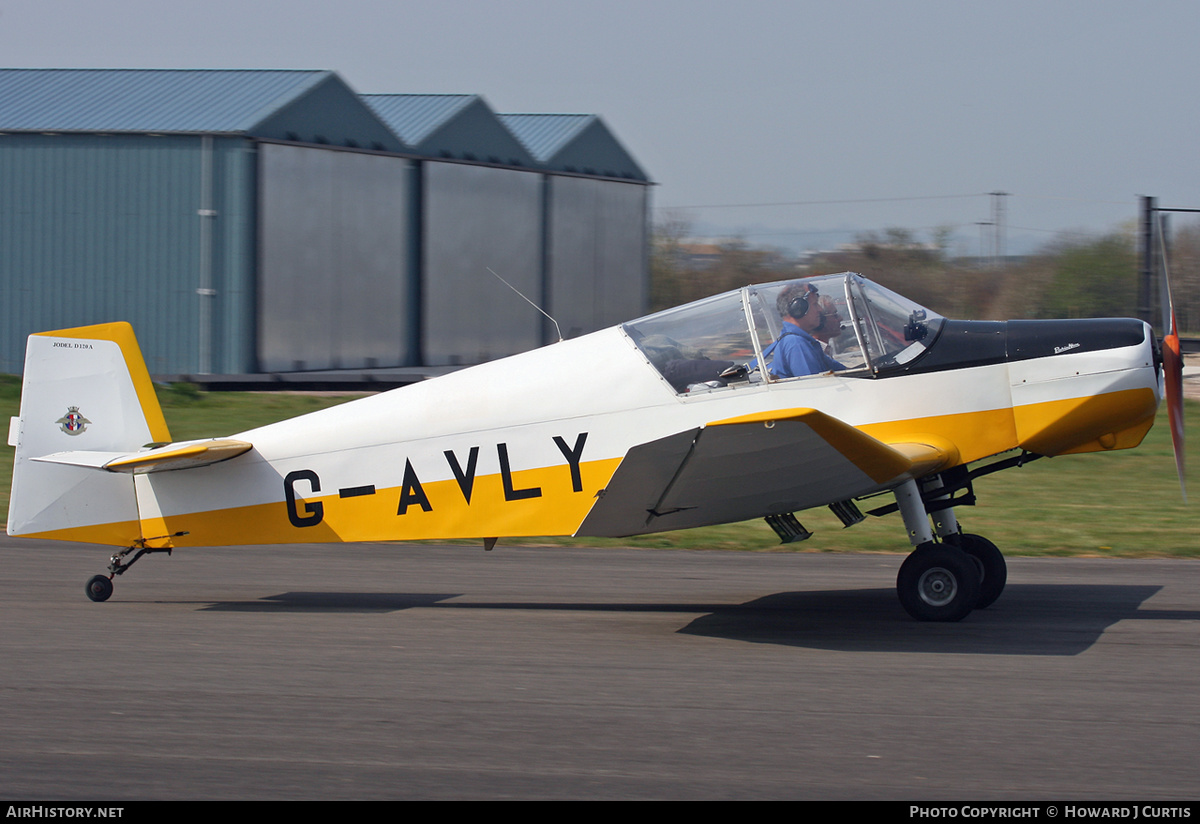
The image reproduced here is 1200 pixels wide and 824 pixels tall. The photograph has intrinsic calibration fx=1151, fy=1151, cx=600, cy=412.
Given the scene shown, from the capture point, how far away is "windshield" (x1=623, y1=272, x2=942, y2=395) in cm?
680

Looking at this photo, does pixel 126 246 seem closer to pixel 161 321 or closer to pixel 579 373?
pixel 161 321

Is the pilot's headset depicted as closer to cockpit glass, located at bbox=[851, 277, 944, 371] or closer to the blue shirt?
the blue shirt

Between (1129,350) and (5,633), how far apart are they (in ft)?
22.4

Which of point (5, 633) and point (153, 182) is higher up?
point (153, 182)

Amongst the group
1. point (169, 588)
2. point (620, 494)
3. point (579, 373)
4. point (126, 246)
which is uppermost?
point (126, 246)

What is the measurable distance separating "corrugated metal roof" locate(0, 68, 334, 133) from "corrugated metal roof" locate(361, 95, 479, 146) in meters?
3.44

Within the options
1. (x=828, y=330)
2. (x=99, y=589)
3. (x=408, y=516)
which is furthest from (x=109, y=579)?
(x=828, y=330)

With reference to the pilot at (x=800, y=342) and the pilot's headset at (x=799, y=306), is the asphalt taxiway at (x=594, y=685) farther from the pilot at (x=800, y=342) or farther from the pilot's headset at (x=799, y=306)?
the pilot's headset at (x=799, y=306)

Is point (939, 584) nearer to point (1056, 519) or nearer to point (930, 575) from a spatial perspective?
point (930, 575)

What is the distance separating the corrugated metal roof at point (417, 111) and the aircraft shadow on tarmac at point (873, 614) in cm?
2004

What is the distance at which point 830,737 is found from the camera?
4805mm

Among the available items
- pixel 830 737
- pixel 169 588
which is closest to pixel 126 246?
pixel 169 588

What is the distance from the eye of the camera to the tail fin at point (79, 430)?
288 inches

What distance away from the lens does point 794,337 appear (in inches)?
268
